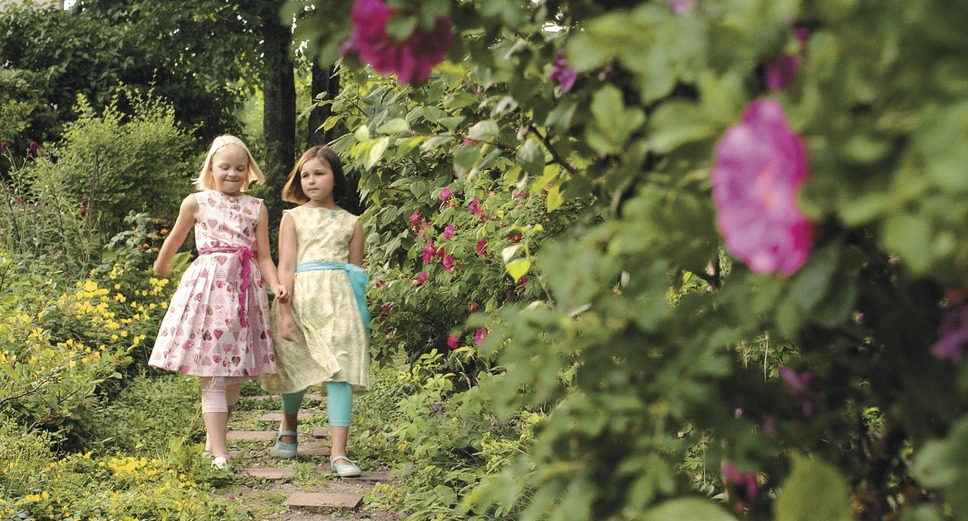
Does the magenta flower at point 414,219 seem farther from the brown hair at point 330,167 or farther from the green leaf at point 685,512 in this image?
the green leaf at point 685,512

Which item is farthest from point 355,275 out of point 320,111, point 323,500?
point 320,111

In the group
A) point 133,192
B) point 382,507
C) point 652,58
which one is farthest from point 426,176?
point 133,192

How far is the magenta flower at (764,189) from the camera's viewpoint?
746 mm

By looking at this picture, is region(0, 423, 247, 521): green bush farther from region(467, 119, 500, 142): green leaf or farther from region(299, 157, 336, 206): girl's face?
A: region(467, 119, 500, 142): green leaf

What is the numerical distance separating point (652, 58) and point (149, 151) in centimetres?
864

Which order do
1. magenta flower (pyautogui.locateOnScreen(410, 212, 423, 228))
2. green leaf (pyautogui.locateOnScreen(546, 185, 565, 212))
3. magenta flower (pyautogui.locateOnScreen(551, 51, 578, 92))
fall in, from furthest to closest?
magenta flower (pyautogui.locateOnScreen(410, 212, 423, 228))
green leaf (pyautogui.locateOnScreen(546, 185, 565, 212))
magenta flower (pyautogui.locateOnScreen(551, 51, 578, 92))

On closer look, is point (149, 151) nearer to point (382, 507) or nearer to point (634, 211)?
point (382, 507)

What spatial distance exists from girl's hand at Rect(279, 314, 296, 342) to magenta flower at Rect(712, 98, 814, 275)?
3.95 metres

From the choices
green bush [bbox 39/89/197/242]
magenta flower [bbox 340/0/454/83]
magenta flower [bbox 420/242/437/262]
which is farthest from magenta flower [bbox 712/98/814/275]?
green bush [bbox 39/89/197/242]

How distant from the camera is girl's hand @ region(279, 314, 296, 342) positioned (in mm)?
4562

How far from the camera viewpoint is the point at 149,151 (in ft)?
28.8

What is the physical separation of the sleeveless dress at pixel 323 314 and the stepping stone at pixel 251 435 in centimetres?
46

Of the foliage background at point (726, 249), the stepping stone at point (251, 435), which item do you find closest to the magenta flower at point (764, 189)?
the foliage background at point (726, 249)

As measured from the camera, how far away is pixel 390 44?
1.11 meters
